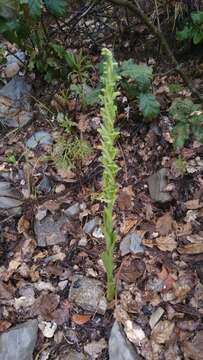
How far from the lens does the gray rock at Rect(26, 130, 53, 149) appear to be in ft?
10.0

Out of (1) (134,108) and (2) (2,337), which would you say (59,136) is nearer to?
(1) (134,108)

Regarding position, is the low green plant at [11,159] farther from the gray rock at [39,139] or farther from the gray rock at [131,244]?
the gray rock at [131,244]

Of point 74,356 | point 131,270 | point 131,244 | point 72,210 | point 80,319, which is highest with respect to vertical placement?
point 72,210

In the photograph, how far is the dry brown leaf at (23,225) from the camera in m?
2.57

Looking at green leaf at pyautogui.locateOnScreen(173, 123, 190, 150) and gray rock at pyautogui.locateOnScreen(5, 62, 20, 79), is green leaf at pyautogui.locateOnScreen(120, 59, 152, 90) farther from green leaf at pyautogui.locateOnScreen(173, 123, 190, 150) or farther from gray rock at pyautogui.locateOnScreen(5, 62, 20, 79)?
gray rock at pyautogui.locateOnScreen(5, 62, 20, 79)

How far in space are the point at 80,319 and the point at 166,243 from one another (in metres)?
0.56

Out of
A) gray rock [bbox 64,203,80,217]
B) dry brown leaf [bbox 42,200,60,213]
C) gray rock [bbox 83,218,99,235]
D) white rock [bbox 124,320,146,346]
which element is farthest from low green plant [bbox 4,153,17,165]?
white rock [bbox 124,320,146,346]

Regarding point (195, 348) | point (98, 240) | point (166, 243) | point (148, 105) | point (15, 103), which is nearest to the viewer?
point (195, 348)

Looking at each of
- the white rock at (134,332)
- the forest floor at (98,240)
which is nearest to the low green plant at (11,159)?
the forest floor at (98,240)

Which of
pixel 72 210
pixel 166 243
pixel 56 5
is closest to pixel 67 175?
pixel 72 210

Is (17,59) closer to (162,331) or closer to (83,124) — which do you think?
(83,124)

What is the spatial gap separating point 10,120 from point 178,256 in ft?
5.15

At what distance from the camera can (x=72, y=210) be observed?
2627 mm

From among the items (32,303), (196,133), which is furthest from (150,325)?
(196,133)
